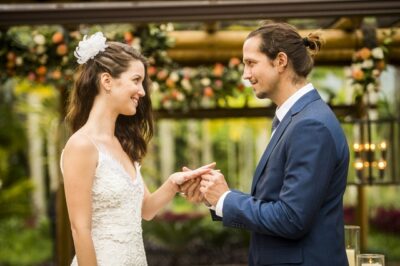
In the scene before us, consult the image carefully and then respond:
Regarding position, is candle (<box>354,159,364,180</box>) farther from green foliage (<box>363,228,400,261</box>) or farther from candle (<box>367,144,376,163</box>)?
green foliage (<box>363,228,400,261</box>)

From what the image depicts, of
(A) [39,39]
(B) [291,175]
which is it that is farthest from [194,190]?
(A) [39,39]

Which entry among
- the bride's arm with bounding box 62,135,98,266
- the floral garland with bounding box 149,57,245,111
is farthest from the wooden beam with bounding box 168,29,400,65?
the bride's arm with bounding box 62,135,98,266

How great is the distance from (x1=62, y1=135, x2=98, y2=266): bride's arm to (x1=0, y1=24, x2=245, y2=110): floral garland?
316cm

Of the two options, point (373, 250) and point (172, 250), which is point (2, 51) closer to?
point (172, 250)

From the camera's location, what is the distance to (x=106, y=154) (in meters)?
3.32

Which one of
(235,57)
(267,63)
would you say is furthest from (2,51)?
(267,63)

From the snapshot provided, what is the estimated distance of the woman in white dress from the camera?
319 cm

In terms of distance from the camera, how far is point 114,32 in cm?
662

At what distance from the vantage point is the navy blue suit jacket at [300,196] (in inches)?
109

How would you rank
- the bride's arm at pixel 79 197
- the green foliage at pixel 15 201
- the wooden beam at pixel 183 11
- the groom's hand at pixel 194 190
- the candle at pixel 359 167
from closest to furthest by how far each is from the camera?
the bride's arm at pixel 79 197 → the groom's hand at pixel 194 190 → the wooden beam at pixel 183 11 → the candle at pixel 359 167 → the green foliage at pixel 15 201

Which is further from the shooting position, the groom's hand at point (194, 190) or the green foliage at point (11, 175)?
the green foliage at point (11, 175)

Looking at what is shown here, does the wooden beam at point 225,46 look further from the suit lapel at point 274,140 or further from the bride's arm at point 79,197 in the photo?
the suit lapel at point 274,140

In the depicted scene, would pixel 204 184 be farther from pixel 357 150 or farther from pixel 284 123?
pixel 357 150

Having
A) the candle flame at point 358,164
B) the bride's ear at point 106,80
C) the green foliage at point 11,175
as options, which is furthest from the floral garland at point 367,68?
the green foliage at point 11,175
